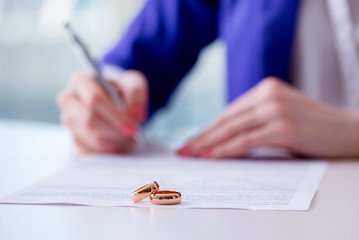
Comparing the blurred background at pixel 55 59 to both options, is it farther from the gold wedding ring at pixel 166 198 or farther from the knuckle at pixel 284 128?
the gold wedding ring at pixel 166 198

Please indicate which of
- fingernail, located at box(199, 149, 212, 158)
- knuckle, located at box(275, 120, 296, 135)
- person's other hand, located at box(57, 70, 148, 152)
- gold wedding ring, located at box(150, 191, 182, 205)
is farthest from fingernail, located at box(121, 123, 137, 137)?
gold wedding ring, located at box(150, 191, 182, 205)

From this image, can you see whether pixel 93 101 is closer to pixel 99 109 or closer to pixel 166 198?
pixel 99 109

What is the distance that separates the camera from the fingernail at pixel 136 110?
30.6 inches

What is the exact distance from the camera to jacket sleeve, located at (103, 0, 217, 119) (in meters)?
1.04

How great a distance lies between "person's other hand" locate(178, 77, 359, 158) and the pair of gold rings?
27 centimetres

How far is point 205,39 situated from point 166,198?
0.78 metres

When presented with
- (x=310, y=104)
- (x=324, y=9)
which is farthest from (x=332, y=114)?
(x=324, y=9)

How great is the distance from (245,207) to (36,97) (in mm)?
3123

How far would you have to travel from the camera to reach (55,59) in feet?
10.6

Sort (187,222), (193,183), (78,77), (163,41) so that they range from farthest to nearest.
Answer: (163,41)
(78,77)
(193,183)
(187,222)

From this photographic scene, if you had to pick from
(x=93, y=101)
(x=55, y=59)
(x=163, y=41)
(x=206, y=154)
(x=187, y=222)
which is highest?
(x=55, y=59)

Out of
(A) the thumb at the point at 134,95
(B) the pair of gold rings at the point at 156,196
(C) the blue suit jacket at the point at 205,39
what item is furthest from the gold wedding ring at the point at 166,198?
(C) the blue suit jacket at the point at 205,39

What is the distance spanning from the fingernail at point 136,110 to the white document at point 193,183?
143 mm

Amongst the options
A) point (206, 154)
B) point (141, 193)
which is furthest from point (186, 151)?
point (141, 193)
